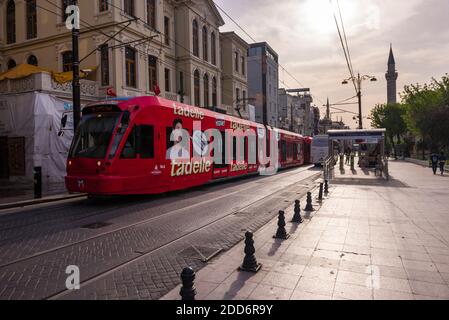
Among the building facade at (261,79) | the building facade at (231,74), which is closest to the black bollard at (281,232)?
the building facade at (231,74)

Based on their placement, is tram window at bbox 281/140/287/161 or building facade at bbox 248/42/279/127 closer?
tram window at bbox 281/140/287/161

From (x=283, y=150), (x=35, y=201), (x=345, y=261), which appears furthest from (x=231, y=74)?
(x=345, y=261)

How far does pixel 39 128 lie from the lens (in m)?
18.3

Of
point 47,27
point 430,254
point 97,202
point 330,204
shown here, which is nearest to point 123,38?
point 47,27

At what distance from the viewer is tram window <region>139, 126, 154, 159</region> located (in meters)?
11.2

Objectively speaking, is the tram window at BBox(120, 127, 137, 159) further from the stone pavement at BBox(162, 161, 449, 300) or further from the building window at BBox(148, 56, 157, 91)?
the building window at BBox(148, 56, 157, 91)

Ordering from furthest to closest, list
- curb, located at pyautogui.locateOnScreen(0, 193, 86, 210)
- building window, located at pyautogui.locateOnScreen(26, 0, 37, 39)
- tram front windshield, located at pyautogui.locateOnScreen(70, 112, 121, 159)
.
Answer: building window, located at pyautogui.locateOnScreen(26, 0, 37, 39), curb, located at pyautogui.locateOnScreen(0, 193, 86, 210), tram front windshield, located at pyautogui.locateOnScreen(70, 112, 121, 159)

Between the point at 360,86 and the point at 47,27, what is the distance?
85.6 ft

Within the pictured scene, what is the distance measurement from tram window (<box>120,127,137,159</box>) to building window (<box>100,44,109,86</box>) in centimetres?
1253

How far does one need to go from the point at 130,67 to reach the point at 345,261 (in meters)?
21.0

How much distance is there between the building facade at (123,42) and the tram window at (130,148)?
878 centimetres

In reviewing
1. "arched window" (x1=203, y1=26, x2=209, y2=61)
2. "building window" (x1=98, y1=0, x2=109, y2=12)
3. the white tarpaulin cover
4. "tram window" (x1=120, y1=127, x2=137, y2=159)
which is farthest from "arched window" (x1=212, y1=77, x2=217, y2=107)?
"tram window" (x1=120, y1=127, x2=137, y2=159)

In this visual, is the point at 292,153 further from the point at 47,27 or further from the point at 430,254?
the point at 430,254

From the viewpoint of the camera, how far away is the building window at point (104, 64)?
21.9m
